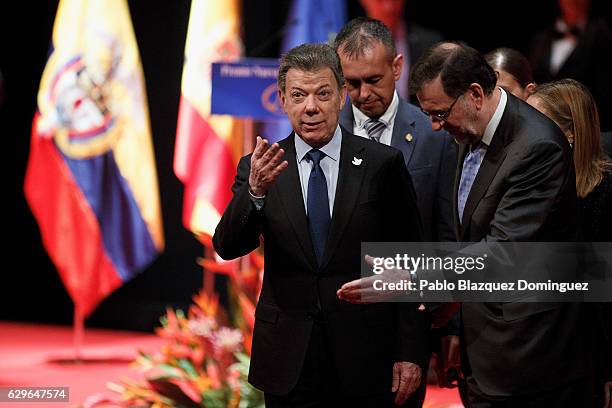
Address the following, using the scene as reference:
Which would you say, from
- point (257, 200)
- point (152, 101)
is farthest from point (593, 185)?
point (152, 101)

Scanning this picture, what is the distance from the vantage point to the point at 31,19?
7.92m

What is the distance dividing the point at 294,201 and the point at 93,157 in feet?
14.2

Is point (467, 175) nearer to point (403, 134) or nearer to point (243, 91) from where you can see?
point (403, 134)

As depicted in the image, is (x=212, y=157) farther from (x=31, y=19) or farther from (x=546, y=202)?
(x=546, y=202)

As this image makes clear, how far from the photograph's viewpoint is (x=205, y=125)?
6684mm

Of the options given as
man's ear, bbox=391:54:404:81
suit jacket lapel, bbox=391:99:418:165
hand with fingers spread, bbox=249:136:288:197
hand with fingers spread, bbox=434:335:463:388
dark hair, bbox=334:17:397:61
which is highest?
dark hair, bbox=334:17:397:61

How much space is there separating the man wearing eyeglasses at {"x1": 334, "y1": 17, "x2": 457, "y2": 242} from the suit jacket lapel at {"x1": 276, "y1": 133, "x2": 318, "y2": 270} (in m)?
0.64

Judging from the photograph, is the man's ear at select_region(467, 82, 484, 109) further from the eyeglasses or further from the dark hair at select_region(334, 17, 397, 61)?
the dark hair at select_region(334, 17, 397, 61)

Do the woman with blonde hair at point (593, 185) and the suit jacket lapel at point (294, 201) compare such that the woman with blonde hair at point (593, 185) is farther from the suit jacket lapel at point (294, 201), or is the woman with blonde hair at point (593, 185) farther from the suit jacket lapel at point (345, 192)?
the suit jacket lapel at point (294, 201)

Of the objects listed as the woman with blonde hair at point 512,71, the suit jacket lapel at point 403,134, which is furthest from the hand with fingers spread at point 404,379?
the woman with blonde hair at point 512,71

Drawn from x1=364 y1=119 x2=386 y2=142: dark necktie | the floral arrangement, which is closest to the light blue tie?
x1=364 y1=119 x2=386 y2=142: dark necktie

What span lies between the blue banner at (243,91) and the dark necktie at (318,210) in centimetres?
282

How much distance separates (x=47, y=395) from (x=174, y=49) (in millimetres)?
3389

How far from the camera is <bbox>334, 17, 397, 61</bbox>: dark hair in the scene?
3.57 meters
